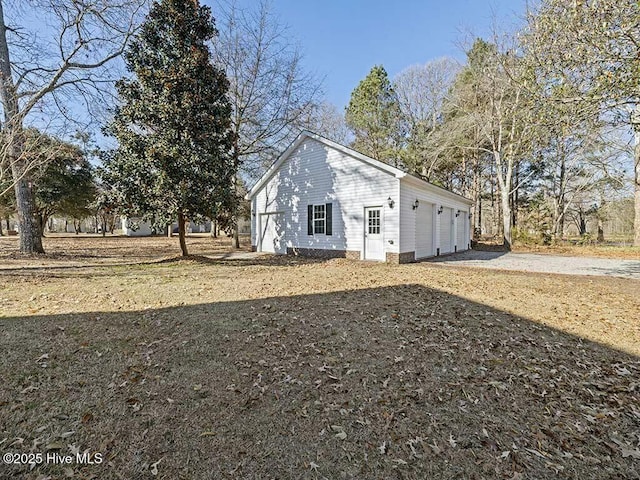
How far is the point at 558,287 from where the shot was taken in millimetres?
7395

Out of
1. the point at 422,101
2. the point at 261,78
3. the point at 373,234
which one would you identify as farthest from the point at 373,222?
the point at 422,101

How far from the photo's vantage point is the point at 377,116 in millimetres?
22016

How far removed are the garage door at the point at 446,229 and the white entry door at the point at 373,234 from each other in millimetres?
4581

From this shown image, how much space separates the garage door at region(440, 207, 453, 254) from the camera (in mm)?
14712

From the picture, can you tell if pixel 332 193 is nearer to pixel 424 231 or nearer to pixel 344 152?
pixel 344 152

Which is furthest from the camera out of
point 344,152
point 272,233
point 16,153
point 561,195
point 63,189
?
point 561,195

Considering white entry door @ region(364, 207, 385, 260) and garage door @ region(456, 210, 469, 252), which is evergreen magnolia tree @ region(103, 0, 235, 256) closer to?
white entry door @ region(364, 207, 385, 260)

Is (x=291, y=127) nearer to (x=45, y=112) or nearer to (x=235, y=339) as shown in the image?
(x=45, y=112)

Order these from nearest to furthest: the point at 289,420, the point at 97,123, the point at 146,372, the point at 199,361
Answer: the point at 289,420, the point at 146,372, the point at 199,361, the point at 97,123

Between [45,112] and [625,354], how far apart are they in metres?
15.7

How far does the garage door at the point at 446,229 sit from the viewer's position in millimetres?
14712

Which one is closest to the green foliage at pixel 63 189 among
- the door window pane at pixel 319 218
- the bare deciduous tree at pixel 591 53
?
the door window pane at pixel 319 218

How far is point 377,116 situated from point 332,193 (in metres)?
12.0

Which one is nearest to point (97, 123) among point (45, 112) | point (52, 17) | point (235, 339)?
point (45, 112)
